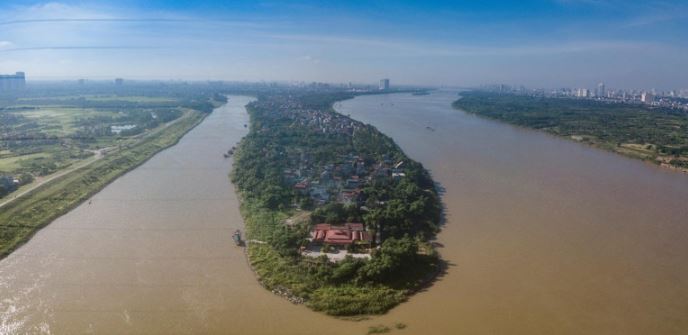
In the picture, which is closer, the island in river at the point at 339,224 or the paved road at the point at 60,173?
the island in river at the point at 339,224

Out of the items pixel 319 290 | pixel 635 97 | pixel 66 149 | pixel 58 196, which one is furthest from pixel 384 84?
pixel 319 290

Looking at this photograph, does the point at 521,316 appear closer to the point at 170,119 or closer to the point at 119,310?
the point at 119,310

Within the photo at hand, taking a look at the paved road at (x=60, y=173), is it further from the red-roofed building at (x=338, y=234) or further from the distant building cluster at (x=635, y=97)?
the distant building cluster at (x=635, y=97)

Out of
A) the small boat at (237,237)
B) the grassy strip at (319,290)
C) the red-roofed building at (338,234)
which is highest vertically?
the red-roofed building at (338,234)

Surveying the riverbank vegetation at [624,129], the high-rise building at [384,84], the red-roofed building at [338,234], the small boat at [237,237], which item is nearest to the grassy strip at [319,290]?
the red-roofed building at [338,234]

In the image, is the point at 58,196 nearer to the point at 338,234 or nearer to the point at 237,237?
the point at 237,237

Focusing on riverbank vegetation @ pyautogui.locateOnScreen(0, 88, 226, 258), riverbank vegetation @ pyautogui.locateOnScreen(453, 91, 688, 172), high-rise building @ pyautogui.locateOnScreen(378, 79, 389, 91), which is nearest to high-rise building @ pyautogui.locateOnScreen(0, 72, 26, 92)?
riverbank vegetation @ pyautogui.locateOnScreen(0, 88, 226, 258)
